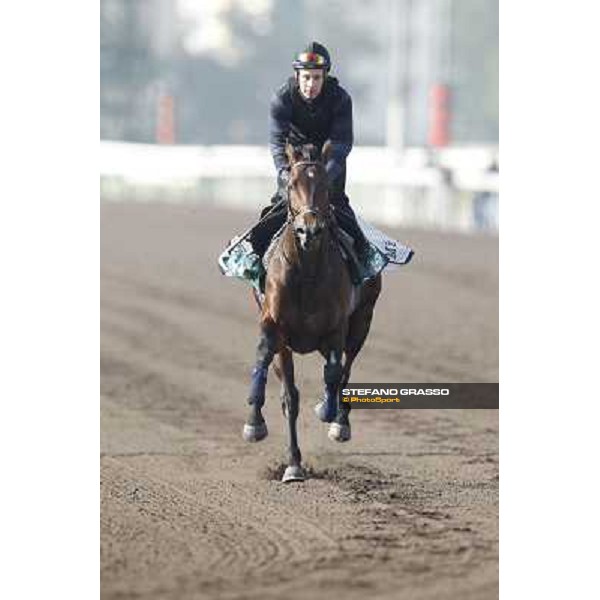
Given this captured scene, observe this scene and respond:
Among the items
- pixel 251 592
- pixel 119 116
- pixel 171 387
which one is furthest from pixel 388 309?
pixel 119 116

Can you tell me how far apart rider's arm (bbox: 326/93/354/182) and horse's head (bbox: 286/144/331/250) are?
0.07 m

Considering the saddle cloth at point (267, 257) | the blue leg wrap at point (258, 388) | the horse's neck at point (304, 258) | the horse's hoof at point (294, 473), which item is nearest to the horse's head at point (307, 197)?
the horse's neck at point (304, 258)

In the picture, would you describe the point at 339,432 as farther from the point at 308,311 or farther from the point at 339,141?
the point at 339,141

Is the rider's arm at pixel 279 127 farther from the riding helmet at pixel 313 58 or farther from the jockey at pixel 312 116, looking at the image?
the riding helmet at pixel 313 58

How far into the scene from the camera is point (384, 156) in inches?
1393

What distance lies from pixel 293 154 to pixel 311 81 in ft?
1.76

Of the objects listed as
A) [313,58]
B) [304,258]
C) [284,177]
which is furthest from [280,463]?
[313,58]

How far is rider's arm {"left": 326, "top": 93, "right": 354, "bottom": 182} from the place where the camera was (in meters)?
10.3

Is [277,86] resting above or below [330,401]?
above

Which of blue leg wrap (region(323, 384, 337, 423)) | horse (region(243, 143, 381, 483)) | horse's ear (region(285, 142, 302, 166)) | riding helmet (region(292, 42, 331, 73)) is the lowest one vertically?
blue leg wrap (region(323, 384, 337, 423))

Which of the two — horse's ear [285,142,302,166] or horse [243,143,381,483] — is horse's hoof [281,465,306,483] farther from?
horse's ear [285,142,302,166]

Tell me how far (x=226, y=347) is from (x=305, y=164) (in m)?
11.6

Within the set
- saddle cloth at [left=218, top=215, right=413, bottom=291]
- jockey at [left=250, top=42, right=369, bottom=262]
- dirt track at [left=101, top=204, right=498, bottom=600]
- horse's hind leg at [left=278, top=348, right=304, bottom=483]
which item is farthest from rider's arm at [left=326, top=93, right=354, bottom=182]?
dirt track at [left=101, top=204, right=498, bottom=600]

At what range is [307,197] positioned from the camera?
33.3ft
